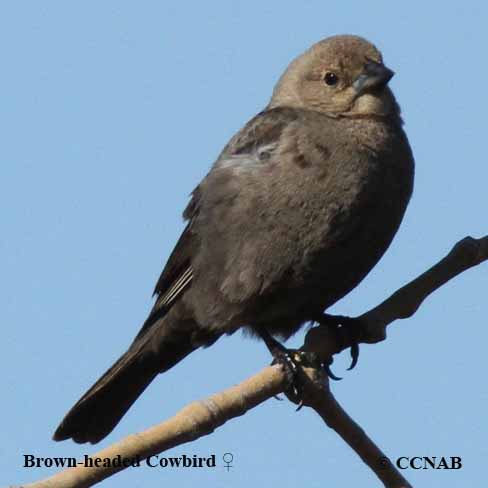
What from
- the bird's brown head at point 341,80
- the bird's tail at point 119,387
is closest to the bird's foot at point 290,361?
the bird's tail at point 119,387

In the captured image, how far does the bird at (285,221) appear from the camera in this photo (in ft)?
20.6

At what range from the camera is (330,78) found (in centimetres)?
703

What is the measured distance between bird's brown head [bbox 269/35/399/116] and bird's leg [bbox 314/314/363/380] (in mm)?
1171

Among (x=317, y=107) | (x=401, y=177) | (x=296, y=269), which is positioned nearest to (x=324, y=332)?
(x=296, y=269)

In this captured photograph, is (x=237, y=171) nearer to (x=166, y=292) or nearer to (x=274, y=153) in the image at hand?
(x=274, y=153)

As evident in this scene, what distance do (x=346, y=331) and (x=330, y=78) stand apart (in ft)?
5.14

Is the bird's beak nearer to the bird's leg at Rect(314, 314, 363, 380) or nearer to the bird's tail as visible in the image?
the bird's leg at Rect(314, 314, 363, 380)

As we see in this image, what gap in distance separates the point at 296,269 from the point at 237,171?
73cm

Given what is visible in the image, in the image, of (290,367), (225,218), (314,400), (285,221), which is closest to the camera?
(314,400)

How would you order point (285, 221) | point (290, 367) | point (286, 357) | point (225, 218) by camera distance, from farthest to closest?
point (225, 218) → point (285, 221) → point (286, 357) → point (290, 367)

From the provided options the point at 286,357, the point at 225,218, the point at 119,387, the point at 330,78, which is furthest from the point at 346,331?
the point at 330,78

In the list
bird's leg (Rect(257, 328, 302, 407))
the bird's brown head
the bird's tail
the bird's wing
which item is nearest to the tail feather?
the bird's tail

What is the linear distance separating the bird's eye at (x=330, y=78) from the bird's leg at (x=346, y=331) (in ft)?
4.52

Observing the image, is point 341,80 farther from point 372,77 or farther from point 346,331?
point 346,331
